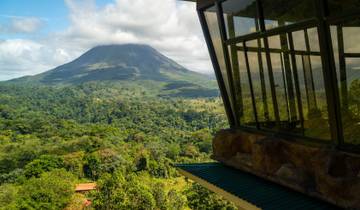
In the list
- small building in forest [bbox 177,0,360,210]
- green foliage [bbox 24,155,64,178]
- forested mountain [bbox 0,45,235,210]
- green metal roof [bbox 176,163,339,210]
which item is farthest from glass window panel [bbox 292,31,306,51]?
green foliage [bbox 24,155,64,178]

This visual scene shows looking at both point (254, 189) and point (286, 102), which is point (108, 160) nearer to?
point (254, 189)

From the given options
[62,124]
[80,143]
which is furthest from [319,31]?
[62,124]

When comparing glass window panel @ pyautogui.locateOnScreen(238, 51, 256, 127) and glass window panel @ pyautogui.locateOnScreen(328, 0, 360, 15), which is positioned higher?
glass window panel @ pyautogui.locateOnScreen(328, 0, 360, 15)

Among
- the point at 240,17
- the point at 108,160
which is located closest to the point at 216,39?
the point at 240,17

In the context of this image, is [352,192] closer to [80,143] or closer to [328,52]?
[328,52]

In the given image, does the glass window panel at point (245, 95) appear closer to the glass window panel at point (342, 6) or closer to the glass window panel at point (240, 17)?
the glass window panel at point (240, 17)

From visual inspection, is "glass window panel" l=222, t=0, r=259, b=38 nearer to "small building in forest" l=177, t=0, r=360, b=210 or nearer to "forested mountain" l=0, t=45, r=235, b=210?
"small building in forest" l=177, t=0, r=360, b=210

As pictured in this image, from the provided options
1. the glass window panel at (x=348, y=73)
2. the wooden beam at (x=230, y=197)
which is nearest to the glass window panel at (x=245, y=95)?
the wooden beam at (x=230, y=197)
